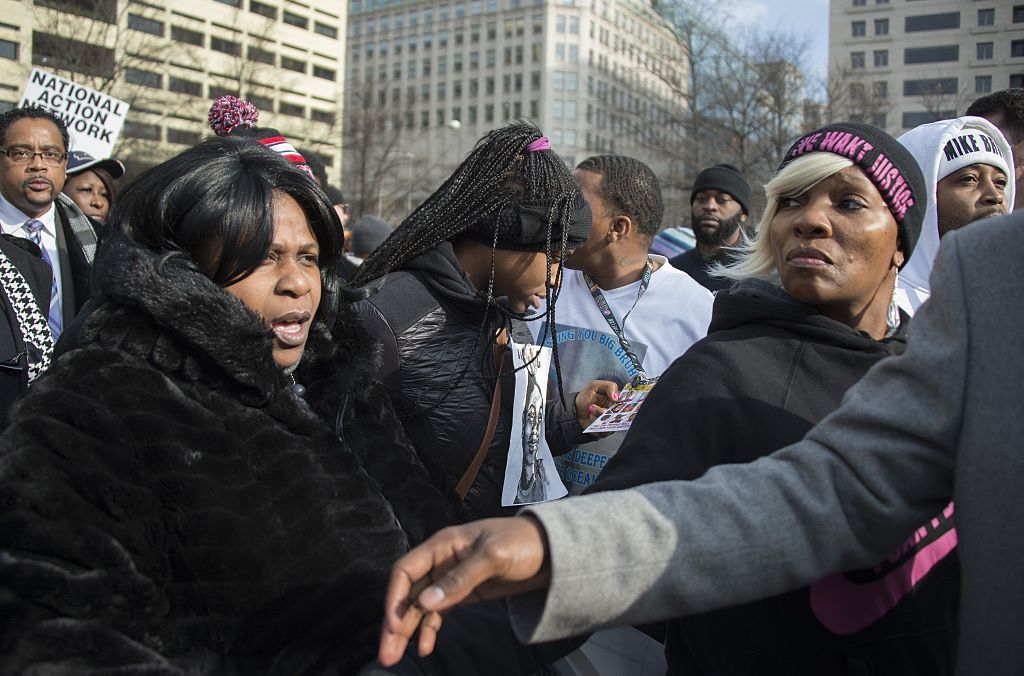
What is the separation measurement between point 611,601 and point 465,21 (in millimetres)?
114375

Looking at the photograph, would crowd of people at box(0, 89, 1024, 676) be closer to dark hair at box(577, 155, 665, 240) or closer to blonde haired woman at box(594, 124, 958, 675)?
blonde haired woman at box(594, 124, 958, 675)

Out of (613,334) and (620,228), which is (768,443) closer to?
(613,334)

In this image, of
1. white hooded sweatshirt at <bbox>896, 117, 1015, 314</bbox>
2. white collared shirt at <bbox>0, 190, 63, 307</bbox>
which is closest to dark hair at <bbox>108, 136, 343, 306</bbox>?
white hooded sweatshirt at <bbox>896, 117, 1015, 314</bbox>

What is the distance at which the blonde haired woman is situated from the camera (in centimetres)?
173

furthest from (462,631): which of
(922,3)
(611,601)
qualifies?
(922,3)

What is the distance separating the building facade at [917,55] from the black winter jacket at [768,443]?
6788 millimetres

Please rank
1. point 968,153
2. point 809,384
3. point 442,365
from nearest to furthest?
point 809,384
point 442,365
point 968,153

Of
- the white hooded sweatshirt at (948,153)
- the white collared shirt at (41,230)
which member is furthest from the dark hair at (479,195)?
the white collared shirt at (41,230)

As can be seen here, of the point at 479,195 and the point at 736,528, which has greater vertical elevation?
the point at 479,195

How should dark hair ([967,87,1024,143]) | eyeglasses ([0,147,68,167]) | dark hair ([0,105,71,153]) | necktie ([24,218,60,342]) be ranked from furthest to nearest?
dark hair ([0,105,71,153])
eyeglasses ([0,147,68,167])
necktie ([24,218,60,342])
dark hair ([967,87,1024,143])

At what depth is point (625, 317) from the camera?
3.79m

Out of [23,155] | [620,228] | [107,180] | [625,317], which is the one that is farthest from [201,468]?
[107,180]

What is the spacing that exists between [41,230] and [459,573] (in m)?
4.65

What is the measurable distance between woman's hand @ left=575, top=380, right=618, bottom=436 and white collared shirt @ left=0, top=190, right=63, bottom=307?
3.23 metres
